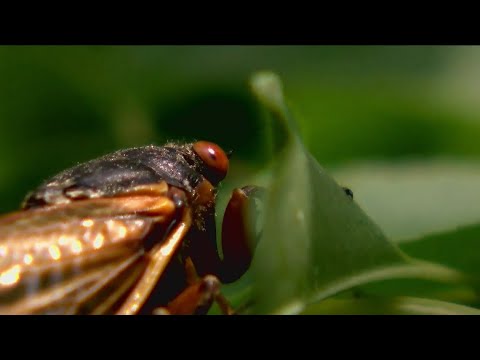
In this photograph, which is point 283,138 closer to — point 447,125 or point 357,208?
point 357,208

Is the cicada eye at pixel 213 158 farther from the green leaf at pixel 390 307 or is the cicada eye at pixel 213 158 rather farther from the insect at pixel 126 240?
the green leaf at pixel 390 307

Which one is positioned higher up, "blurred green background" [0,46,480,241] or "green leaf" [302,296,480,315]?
"blurred green background" [0,46,480,241]

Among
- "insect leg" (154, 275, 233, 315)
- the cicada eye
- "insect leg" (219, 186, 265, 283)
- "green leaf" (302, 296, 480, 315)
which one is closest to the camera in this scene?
"green leaf" (302, 296, 480, 315)

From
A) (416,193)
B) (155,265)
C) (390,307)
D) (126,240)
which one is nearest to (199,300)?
(155,265)

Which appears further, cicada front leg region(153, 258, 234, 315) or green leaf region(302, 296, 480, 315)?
cicada front leg region(153, 258, 234, 315)

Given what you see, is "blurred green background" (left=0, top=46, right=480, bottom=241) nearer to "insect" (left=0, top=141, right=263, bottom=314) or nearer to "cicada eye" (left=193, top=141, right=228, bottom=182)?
"cicada eye" (left=193, top=141, right=228, bottom=182)

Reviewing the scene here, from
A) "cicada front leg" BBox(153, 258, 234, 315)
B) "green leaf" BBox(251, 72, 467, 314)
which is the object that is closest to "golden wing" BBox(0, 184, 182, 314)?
"cicada front leg" BBox(153, 258, 234, 315)

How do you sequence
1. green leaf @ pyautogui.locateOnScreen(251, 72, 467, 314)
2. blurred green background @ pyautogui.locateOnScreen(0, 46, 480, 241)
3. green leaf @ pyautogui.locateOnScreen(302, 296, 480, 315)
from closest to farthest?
green leaf @ pyautogui.locateOnScreen(251, 72, 467, 314), green leaf @ pyautogui.locateOnScreen(302, 296, 480, 315), blurred green background @ pyautogui.locateOnScreen(0, 46, 480, 241)
